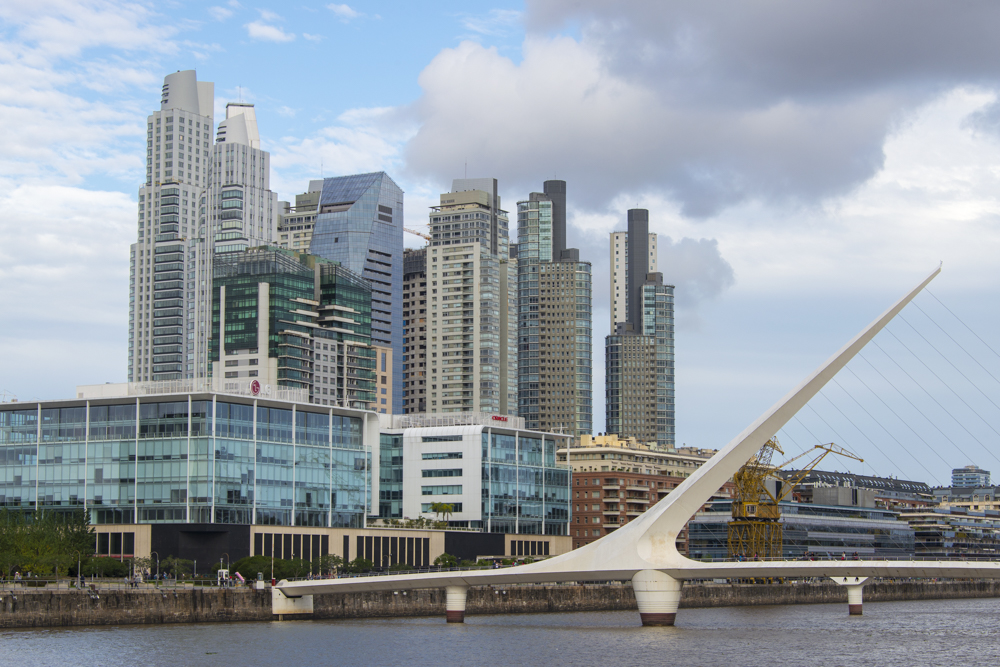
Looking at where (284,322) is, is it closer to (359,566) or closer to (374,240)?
(374,240)

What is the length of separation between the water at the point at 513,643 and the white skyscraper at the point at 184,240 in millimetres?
114317

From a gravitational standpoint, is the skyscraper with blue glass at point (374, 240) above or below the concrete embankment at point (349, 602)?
above

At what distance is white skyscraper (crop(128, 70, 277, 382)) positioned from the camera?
182 m

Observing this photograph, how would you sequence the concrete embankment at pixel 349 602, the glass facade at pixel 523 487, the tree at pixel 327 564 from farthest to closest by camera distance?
the glass facade at pixel 523 487, the tree at pixel 327 564, the concrete embankment at pixel 349 602

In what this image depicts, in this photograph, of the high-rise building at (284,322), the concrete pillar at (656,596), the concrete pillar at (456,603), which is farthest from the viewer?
the high-rise building at (284,322)

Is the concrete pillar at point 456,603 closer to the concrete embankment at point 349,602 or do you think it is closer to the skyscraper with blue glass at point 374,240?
the concrete embankment at point 349,602

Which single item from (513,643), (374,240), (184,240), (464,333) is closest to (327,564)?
(513,643)

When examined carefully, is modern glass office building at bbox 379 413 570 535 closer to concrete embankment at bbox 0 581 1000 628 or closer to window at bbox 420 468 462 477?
window at bbox 420 468 462 477

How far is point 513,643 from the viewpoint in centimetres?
5856

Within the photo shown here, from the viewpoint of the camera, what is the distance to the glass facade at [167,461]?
87.1 metres

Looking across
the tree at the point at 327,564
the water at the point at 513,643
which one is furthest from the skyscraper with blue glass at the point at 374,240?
the water at the point at 513,643

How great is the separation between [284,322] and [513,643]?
357ft

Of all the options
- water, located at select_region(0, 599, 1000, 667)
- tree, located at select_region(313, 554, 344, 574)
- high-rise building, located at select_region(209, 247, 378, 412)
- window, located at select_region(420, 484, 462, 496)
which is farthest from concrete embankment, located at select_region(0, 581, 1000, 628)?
high-rise building, located at select_region(209, 247, 378, 412)

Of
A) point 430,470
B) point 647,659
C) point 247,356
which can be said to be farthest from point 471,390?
point 647,659
